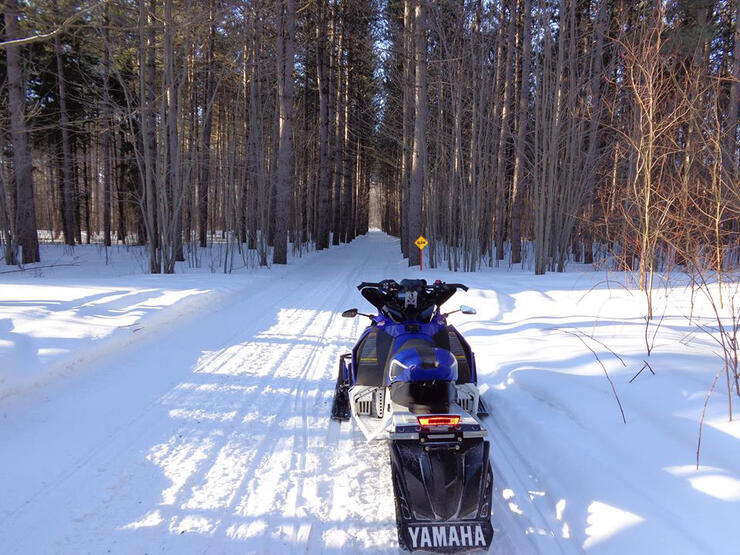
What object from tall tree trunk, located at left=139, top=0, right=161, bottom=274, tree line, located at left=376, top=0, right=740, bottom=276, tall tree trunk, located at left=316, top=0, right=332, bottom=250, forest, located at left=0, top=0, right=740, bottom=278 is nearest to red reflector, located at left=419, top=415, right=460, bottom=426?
forest, located at left=0, top=0, right=740, bottom=278

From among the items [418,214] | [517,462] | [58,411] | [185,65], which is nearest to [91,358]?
[58,411]

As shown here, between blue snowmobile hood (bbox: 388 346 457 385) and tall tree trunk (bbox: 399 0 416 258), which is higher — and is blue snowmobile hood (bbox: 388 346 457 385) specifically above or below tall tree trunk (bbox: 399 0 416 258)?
below

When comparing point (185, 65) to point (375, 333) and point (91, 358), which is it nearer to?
point (91, 358)

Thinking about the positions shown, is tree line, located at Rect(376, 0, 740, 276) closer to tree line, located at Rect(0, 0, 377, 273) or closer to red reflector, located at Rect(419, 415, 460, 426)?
tree line, located at Rect(0, 0, 377, 273)

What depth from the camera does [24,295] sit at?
303 inches

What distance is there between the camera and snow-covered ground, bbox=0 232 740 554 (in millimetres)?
2398

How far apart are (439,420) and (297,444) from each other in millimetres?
1496

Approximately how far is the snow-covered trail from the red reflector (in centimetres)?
67

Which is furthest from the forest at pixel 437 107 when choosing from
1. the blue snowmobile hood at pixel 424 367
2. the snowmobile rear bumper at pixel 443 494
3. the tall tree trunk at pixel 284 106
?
the snowmobile rear bumper at pixel 443 494

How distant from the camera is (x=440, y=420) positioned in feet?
8.10

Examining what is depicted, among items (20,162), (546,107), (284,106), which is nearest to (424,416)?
(546,107)

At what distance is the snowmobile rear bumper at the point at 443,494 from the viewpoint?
2141 millimetres

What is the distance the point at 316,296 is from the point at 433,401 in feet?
25.6

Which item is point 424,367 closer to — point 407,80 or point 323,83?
point 407,80
